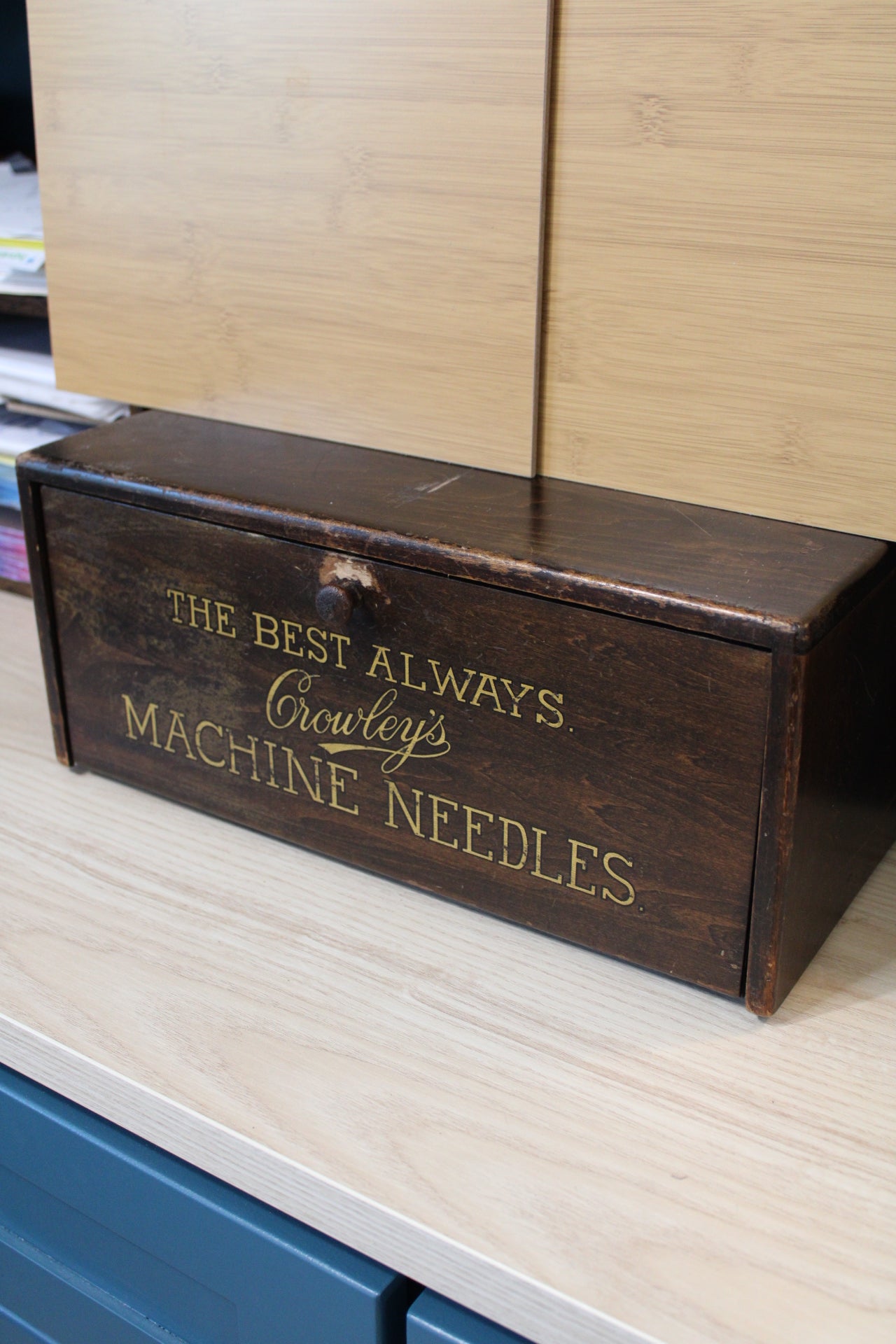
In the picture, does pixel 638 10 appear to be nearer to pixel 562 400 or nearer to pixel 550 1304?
pixel 562 400

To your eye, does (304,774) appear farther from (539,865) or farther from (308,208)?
(308,208)

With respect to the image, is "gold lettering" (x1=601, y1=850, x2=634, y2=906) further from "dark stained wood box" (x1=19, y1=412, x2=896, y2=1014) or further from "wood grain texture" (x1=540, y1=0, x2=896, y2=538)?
"wood grain texture" (x1=540, y1=0, x2=896, y2=538)

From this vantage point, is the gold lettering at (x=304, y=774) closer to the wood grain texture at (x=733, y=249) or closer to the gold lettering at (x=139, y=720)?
the gold lettering at (x=139, y=720)

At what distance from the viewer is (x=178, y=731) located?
79cm

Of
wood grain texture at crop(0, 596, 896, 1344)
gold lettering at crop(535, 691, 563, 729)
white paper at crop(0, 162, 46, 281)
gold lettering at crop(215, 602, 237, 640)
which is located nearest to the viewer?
wood grain texture at crop(0, 596, 896, 1344)

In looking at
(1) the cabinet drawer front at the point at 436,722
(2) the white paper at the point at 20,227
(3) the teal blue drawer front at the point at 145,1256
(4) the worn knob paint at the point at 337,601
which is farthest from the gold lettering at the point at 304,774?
(2) the white paper at the point at 20,227

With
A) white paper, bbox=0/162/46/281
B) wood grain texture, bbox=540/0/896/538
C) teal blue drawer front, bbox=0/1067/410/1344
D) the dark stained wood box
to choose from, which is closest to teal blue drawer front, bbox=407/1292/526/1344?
teal blue drawer front, bbox=0/1067/410/1344

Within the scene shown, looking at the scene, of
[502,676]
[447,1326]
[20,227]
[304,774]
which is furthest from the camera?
[20,227]

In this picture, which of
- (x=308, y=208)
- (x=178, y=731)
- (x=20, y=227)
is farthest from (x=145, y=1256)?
(x=20, y=227)

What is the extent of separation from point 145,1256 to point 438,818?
268 millimetres

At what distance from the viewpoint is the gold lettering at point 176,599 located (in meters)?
0.75

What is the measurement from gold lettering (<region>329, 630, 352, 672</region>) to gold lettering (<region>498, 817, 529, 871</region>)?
4.8 inches

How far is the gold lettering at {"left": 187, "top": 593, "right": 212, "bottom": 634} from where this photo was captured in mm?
739

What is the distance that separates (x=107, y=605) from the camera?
0.79 meters
